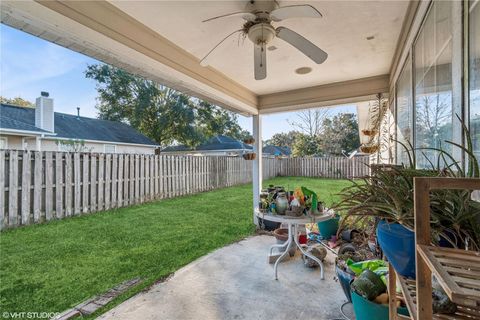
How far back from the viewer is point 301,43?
6.00 feet

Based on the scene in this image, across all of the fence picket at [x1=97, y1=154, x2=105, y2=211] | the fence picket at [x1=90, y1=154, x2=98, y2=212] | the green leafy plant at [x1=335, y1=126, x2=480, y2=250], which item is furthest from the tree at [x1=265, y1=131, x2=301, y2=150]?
the green leafy plant at [x1=335, y1=126, x2=480, y2=250]

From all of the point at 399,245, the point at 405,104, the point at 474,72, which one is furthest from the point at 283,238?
the point at 474,72

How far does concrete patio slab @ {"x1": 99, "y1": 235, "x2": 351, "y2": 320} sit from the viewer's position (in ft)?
6.23

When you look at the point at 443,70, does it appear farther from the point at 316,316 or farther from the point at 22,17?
the point at 22,17

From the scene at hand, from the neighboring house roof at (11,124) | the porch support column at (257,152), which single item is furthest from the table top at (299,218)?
the neighboring house roof at (11,124)

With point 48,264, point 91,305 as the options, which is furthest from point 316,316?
point 48,264

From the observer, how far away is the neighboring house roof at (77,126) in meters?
7.55

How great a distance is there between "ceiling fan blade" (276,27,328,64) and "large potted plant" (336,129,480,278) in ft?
4.08

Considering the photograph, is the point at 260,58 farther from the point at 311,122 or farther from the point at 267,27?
the point at 311,122

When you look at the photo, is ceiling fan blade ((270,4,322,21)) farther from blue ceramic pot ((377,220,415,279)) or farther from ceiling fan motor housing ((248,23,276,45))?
blue ceramic pot ((377,220,415,279))

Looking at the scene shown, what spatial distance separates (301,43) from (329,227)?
2601 millimetres

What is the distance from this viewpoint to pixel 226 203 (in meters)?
5.98

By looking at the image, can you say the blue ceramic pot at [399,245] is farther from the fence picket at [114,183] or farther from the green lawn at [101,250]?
the fence picket at [114,183]

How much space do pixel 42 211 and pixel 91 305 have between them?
334cm
